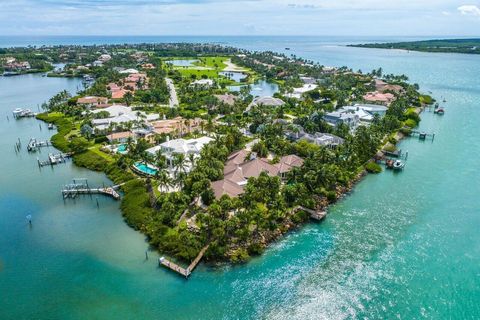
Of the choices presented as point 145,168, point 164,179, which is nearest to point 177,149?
point 145,168

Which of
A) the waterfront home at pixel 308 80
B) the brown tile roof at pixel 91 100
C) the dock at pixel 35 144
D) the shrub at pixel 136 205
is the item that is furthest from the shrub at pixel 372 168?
the waterfront home at pixel 308 80

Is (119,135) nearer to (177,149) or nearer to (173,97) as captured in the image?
(177,149)

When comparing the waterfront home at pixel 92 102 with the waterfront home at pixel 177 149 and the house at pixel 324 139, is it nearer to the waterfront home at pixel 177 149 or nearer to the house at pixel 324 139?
the waterfront home at pixel 177 149

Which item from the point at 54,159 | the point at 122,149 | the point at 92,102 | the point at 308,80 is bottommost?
the point at 54,159

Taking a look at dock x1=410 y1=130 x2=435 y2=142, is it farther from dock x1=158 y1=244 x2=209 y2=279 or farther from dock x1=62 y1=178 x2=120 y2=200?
dock x1=62 y1=178 x2=120 y2=200

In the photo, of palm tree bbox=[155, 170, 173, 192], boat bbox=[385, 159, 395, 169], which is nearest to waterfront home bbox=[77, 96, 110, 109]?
palm tree bbox=[155, 170, 173, 192]

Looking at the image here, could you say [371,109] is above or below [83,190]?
above

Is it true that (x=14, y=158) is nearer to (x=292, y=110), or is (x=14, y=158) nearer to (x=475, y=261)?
(x=292, y=110)
